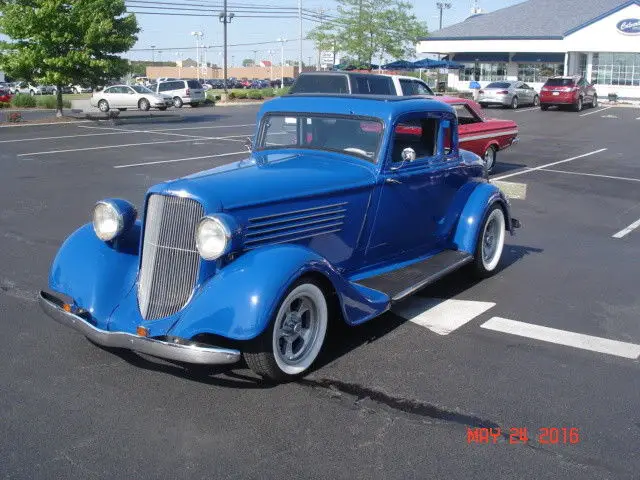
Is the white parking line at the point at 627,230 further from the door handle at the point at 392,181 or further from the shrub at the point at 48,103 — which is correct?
the shrub at the point at 48,103

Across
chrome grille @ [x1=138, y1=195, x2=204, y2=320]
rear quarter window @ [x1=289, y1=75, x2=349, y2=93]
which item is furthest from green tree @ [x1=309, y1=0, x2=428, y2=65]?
chrome grille @ [x1=138, y1=195, x2=204, y2=320]

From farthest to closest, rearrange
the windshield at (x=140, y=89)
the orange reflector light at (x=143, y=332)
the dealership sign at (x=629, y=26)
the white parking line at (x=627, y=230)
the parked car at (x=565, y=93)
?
the dealership sign at (x=629, y=26), the parked car at (x=565, y=93), the windshield at (x=140, y=89), the white parking line at (x=627, y=230), the orange reflector light at (x=143, y=332)

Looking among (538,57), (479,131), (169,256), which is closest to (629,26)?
(538,57)

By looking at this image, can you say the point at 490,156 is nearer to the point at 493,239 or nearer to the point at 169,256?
the point at 493,239

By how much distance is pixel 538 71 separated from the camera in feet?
163

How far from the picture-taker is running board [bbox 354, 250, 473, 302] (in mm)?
5363

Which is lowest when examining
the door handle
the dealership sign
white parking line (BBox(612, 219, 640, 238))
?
white parking line (BBox(612, 219, 640, 238))

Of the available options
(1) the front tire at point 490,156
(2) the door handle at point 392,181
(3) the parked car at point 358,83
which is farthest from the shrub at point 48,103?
(2) the door handle at point 392,181

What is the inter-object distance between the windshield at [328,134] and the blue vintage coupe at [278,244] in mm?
10

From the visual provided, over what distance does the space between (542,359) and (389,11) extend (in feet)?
151

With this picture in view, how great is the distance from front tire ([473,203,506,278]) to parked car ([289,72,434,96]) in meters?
8.87

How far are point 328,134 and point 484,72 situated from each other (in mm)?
48942

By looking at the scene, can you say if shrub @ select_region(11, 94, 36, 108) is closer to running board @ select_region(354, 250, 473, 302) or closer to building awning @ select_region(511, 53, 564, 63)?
building awning @ select_region(511, 53, 564, 63)

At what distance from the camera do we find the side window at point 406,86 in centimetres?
1630
